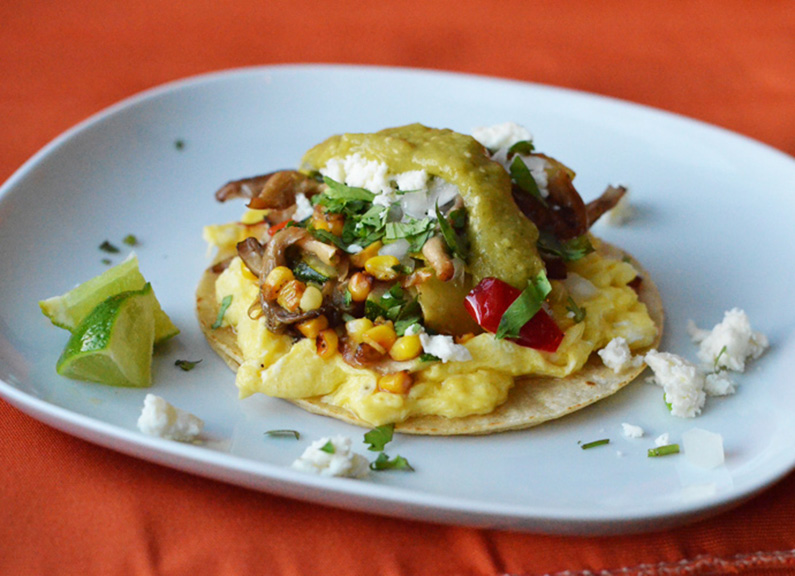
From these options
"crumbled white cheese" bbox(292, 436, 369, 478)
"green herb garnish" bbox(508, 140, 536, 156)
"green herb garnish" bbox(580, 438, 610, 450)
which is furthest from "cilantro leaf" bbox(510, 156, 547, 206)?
"crumbled white cheese" bbox(292, 436, 369, 478)

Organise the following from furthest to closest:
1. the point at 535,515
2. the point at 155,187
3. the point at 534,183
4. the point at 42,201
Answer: the point at 155,187 < the point at 42,201 < the point at 534,183 < the point at 535,515

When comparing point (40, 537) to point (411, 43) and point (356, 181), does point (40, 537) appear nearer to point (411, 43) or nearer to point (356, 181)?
point (356, 181)

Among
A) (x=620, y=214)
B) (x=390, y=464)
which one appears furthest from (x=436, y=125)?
(x=390, y=464)

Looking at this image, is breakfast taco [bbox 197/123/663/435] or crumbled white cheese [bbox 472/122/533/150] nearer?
breakfast taco [bbox 197/123/663/435]

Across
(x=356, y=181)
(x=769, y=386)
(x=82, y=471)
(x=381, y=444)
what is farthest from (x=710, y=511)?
(x=82, y=471)

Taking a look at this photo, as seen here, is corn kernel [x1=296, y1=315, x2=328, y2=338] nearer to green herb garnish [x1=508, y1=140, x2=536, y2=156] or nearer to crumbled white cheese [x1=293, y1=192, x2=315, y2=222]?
crumbled white cheese [x1=293, y1=192, x2=315, y2=222]

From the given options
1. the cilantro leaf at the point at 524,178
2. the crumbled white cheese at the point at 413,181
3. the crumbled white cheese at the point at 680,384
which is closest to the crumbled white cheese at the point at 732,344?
the crumbled white cheese at the point at 680,384
